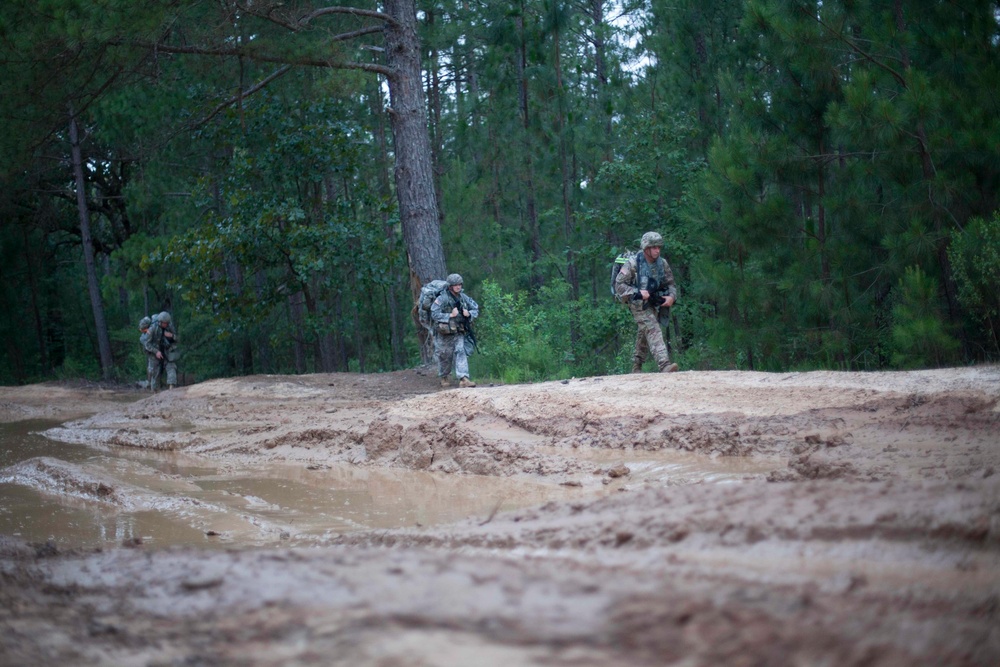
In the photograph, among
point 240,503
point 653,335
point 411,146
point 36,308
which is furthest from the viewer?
point 36,308

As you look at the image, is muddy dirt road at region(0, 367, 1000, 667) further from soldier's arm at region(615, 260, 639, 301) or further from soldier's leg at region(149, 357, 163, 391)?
soldier's leg at region(149, 357, 163, 391)

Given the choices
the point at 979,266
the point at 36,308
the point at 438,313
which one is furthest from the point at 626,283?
the point at 36,308

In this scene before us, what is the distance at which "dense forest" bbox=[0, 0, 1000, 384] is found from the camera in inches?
423

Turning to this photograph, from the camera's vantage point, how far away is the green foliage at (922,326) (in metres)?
9.95

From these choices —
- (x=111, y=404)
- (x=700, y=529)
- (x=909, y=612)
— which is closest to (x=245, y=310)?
(x=111, y=404)

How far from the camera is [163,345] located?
1995 cm

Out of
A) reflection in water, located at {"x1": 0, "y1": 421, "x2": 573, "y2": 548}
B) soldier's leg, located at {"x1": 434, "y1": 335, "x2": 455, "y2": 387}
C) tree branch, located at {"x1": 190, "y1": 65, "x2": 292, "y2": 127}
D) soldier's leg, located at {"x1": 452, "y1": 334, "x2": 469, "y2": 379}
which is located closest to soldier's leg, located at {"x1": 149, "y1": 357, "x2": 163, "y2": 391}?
tree branch, located at {"x1": 190, "y1": 65, "x2": 292, "y2": 127}

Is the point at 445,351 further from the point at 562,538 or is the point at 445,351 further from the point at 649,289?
the point at 562,538

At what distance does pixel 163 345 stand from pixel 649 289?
13.0m

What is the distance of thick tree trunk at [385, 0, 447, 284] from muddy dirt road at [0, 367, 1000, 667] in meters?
6.03

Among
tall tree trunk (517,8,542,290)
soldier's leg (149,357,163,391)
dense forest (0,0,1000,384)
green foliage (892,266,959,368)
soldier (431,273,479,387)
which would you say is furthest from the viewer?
tall tree trunk (517,8,542,290)

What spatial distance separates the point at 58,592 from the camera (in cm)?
356

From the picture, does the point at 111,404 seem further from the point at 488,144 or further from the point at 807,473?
the point at 807,473

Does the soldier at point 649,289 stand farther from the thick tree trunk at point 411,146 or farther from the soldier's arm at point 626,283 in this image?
the thick tree trunk at point 411,146
